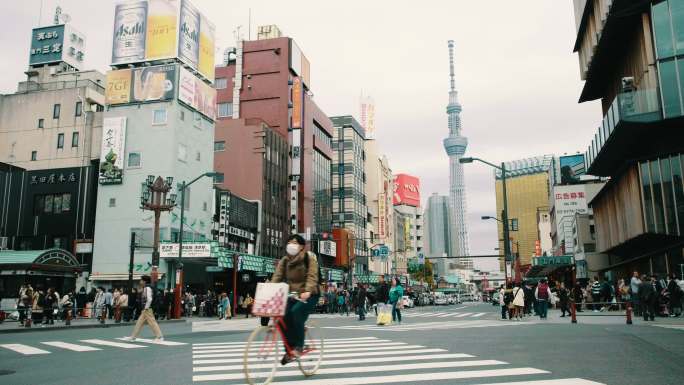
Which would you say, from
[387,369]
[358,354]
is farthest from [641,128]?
[387,369]

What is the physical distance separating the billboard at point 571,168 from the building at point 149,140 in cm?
4633

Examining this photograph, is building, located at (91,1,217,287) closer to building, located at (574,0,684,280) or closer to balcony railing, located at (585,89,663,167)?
building, located at (574,0,684,280)

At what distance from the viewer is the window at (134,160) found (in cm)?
4606

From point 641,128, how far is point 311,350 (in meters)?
25.7

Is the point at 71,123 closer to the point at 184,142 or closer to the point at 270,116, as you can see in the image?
the point at 184,142

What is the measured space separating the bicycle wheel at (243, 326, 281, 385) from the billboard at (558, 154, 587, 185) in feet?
235

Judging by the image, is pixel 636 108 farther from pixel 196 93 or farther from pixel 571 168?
pixel 571 168

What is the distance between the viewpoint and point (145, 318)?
14.3 metres

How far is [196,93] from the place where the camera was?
164ft

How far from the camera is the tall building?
87438 mm

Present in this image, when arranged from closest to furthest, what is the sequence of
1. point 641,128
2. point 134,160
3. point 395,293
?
point 395,293
point 641,128
point 134,160

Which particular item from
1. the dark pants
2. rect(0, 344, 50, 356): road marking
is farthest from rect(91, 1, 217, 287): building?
the dark pants

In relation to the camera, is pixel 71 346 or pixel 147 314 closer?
pixel 71 346

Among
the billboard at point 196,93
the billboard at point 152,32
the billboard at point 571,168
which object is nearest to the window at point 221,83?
the billboard at point 196,93
